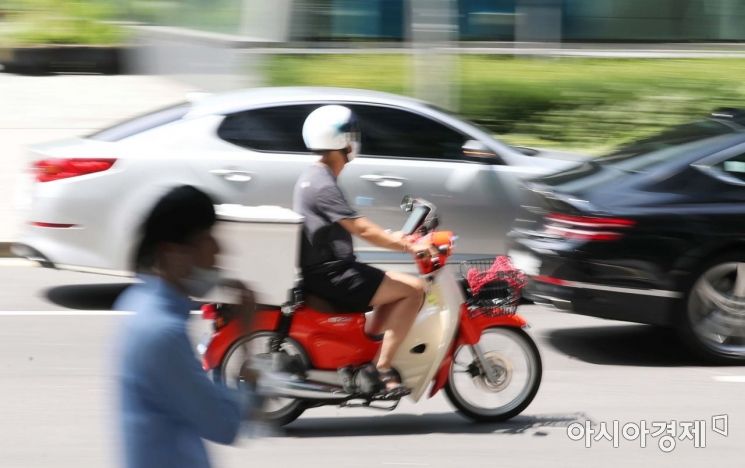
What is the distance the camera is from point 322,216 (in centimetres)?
559

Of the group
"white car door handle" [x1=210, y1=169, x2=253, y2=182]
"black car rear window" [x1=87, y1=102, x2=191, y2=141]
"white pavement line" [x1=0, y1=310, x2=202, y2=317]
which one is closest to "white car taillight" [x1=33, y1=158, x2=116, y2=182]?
"black car rear window" [x1=87, y1=102, x2=191, y2=141]

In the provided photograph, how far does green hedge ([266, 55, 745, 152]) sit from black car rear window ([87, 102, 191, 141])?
16.1ft

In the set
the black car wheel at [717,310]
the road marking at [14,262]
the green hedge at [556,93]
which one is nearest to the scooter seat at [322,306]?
the black car wheel at [717,310]

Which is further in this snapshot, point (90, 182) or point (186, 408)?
point (90, 182)

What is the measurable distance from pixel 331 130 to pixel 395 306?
2.96 feet

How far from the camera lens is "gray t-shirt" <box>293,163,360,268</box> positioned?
5.55 meters

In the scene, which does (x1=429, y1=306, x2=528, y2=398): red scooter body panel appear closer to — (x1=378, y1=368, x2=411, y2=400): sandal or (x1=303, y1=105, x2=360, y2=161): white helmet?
(x1=378, y1=368, x2=411, y2=400): sandal

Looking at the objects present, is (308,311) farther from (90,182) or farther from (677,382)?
(90,182)

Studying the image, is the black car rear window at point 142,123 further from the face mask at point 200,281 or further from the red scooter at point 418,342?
the face mask at point 200,281

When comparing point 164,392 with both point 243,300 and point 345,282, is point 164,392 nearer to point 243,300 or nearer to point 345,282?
point 243,300

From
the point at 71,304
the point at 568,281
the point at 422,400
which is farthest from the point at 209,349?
the point at 71,304

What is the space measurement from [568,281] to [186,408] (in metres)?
4.59

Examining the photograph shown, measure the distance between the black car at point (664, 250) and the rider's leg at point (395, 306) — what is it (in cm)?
178

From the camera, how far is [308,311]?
5.72m
